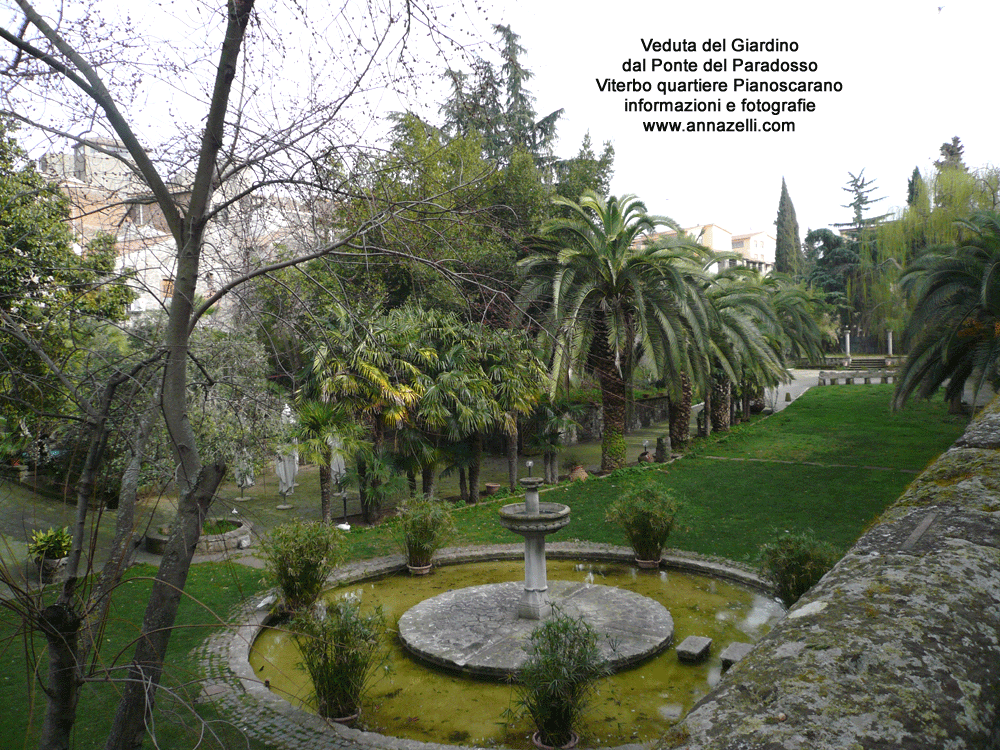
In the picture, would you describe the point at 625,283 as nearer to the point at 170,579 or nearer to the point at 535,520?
the point at 535,520

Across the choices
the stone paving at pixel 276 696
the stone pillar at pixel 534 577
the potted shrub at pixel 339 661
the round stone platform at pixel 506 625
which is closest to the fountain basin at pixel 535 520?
the stone pillar at pixel 534 577

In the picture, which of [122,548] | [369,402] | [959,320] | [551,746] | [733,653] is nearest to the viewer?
[122,548]

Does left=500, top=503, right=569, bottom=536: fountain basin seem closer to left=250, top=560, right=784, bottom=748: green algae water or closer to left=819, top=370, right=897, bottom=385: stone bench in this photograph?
left=250, top=560, right=784, bottom=748: green algae water

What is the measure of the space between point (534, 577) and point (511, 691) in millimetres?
1740

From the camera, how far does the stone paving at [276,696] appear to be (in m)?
5.36

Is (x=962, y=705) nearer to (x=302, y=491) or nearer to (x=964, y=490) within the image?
(x=964, y=490)

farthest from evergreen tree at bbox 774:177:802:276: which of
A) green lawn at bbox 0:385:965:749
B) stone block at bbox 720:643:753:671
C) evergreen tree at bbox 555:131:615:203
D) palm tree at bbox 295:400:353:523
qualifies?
stone block at bbox 720:643:753:671

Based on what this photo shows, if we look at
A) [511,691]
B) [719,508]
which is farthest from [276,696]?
[719,508]

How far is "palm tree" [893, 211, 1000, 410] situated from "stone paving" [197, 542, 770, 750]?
7788 mm

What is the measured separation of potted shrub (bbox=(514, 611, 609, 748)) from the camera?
17.6 feet

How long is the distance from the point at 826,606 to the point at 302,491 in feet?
63.5

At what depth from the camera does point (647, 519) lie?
10336 millimetres

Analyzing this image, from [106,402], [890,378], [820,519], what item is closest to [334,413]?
[820,519]

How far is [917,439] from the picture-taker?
65.1ft
